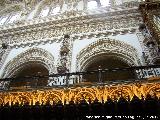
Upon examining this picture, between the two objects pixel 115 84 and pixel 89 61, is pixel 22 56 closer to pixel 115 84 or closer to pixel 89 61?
pixel 89 61

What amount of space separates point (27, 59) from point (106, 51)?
3.82 m

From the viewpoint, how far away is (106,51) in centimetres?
1257

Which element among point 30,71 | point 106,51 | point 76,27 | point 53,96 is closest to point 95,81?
point 106,51

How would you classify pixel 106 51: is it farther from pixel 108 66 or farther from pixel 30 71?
pixel 30 71

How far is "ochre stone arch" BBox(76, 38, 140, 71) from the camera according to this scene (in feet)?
39.6

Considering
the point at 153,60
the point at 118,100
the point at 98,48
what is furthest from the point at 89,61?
the point at 118,100

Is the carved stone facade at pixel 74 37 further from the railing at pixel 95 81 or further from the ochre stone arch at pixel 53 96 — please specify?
the ochre stone arch at pixel 53 96

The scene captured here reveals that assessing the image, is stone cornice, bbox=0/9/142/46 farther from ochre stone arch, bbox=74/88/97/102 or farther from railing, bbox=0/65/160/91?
ochre stone arch, bbox=74/88/97/102

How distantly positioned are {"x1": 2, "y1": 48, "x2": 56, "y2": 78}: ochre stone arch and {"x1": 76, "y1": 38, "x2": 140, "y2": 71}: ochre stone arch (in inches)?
57.5

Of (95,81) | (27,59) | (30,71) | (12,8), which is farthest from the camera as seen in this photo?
(12,8)

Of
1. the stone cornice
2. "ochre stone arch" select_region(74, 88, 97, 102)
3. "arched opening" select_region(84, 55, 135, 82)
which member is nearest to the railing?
"ochre stone arch" select_region(74, 88, 97, 102)

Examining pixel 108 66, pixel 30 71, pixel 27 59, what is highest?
pixel 27 59

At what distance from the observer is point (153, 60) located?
10.9 metres

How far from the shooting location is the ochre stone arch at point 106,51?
1207cm
